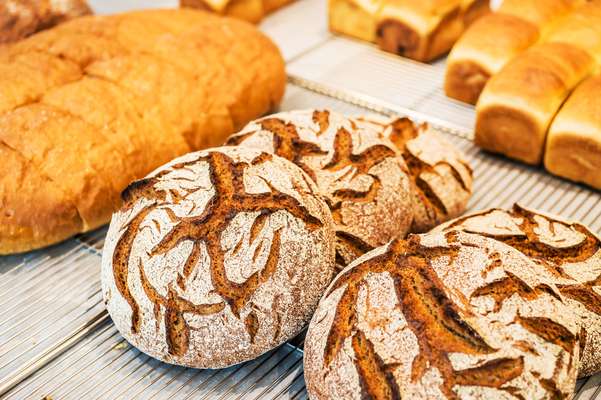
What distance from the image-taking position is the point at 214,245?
154 cm

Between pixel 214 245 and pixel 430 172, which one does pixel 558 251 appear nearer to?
pixel 430 172

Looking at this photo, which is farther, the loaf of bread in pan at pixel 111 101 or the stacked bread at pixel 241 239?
the loaf of bread in pan at pixel 111 101

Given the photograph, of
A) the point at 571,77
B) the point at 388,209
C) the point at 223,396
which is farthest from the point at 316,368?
the point at 571,77

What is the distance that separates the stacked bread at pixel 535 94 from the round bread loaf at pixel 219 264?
1.10 metres

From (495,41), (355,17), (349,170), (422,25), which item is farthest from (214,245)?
(355,17)

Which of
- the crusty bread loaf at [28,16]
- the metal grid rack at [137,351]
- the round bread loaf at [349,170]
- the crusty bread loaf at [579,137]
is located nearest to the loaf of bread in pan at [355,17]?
the metal grid rack at [137,351]

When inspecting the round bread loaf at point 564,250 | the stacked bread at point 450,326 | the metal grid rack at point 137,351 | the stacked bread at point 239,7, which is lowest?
the metal grid rack at point 137,351

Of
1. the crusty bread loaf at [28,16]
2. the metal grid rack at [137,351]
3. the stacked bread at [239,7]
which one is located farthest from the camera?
the stacked bread at [239,7]

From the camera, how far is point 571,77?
96.7 inches

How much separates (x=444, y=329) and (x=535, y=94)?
139 cm

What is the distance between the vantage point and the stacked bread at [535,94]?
93.8 inches

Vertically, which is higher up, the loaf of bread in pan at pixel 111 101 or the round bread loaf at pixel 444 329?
the round bread loaf at pixel 444 329

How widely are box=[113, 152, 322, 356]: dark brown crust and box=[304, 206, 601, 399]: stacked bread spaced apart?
176 mm

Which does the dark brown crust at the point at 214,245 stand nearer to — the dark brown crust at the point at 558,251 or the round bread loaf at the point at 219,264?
the round bread loaf at the point at 219,264
